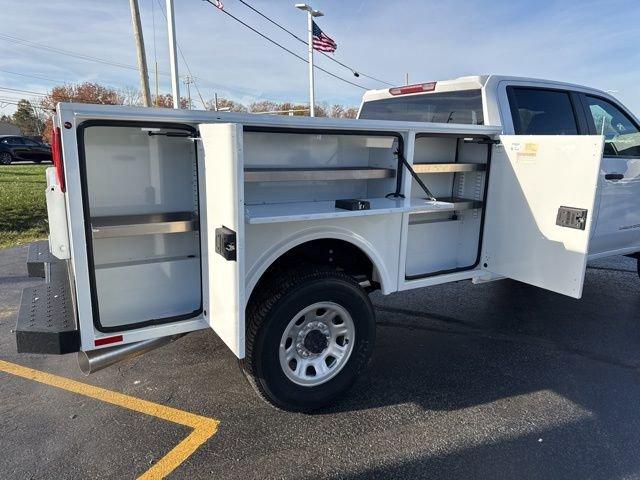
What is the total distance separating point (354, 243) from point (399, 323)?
74.1 inches

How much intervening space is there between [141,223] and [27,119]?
272 feet

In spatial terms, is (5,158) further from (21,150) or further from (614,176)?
(614,176)

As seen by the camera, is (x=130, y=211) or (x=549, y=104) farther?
(x=549, y=104)

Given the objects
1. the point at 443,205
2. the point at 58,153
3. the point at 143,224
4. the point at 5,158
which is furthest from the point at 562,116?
the point at 5,158

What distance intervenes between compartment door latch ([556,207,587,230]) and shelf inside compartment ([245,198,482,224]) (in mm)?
720

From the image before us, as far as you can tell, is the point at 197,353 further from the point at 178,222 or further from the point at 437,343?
the point at 437,343

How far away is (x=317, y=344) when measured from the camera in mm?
3131

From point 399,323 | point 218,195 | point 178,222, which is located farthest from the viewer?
point 399,323

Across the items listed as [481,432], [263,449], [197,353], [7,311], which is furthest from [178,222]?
[7,311]

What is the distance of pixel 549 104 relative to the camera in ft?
14.5

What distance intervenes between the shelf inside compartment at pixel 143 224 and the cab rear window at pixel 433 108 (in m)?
2.66

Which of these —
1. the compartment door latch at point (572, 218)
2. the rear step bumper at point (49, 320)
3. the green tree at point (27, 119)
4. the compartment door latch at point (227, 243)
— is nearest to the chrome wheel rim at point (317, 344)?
the compartment door latch at point (227, 243)

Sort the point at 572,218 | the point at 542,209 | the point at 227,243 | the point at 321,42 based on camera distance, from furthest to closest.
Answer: the point at 321,42
the point at 542,209
the point at 572,218
the point at 227,243

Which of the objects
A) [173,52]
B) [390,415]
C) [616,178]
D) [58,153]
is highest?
[173,52]
